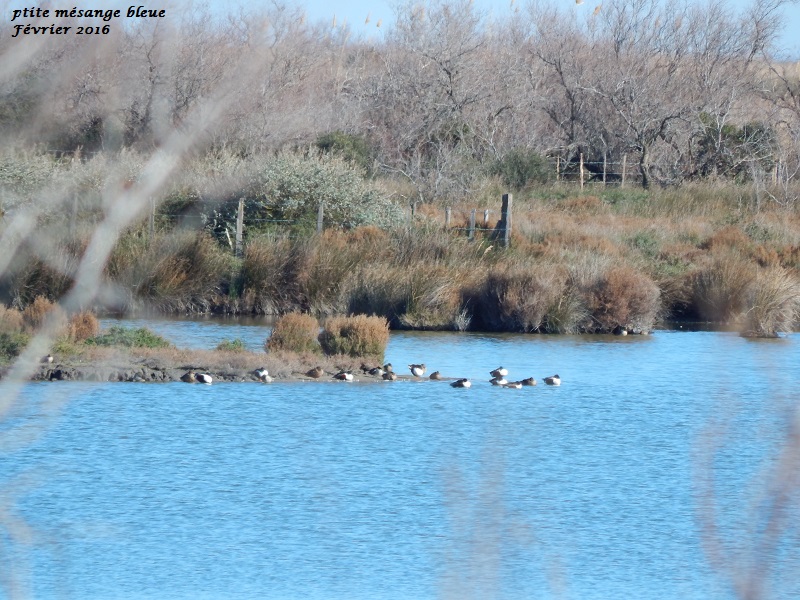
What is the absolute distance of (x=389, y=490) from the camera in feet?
29.8

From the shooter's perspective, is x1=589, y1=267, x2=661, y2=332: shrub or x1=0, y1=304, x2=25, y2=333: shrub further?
x1=589, y1=267, x2=661, y2=332: shrub

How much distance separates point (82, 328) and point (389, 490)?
6.98 metres

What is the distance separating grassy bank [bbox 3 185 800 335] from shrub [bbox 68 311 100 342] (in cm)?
320

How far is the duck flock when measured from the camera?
13492mm

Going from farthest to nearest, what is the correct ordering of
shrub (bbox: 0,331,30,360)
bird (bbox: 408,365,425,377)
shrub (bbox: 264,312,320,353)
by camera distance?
shrub (bbox: 264,312,320,353) < bird (bbox: 408,365,425,377) < shrub (bbox: 0,331,30,360)

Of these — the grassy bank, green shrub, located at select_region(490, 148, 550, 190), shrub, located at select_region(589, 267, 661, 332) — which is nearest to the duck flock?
the grassy bank

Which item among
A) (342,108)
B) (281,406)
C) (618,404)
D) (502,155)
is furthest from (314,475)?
(342,108)

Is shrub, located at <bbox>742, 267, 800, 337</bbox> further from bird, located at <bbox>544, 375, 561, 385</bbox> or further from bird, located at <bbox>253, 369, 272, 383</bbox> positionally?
bird, located at <bbox>253, 369, 272, 383</bbox>

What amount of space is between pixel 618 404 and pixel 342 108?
1183 inches

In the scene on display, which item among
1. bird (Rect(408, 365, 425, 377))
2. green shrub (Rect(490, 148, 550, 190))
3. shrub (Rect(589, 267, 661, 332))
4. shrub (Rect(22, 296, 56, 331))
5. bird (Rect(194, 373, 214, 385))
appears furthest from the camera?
green shrub (Rect(490, 148, 550, 190))

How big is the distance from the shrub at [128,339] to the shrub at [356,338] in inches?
80.3

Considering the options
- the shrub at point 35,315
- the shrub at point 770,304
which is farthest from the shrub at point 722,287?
the shrub at point 35,315

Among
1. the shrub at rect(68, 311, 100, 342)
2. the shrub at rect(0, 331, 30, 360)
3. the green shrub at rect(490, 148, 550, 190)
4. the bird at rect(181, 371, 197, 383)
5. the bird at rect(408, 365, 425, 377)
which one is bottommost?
the bird at rect(181, 371, 197, 383)

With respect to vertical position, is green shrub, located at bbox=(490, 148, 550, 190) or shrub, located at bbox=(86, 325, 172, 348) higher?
green shrub, located at bbox=(490, 148, 550, 190)
